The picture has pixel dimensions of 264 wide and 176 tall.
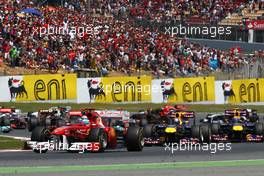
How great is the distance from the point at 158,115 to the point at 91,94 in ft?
44.0

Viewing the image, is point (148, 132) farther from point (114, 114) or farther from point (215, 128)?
point (215, 128)

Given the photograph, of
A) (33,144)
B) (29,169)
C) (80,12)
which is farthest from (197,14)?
(29,169)

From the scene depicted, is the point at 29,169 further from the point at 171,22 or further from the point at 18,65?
the point at 171,22

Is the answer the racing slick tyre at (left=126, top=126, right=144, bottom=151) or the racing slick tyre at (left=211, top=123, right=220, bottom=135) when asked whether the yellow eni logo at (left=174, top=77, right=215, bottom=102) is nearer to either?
the racing slick tyre at (left=211, top=123, right=220, bottom=135)

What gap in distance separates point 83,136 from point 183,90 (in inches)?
887

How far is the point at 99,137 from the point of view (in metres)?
19.9

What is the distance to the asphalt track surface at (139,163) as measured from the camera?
48.7 feet

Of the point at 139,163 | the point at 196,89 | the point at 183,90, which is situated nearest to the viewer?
the point at 139,163

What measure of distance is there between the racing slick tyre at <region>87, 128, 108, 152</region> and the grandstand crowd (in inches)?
730

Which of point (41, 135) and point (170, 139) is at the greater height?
point (41, 135)

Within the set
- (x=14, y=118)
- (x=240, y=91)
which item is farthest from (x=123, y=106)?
(x=14, y=118)

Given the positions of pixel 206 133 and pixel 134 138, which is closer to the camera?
pixel 134 138

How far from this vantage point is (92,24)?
44312mm

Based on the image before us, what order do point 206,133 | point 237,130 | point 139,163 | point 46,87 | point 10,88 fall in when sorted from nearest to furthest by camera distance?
point 139,163 < point 206,133 < point 237,130 < point 10,88 < point 46,87
